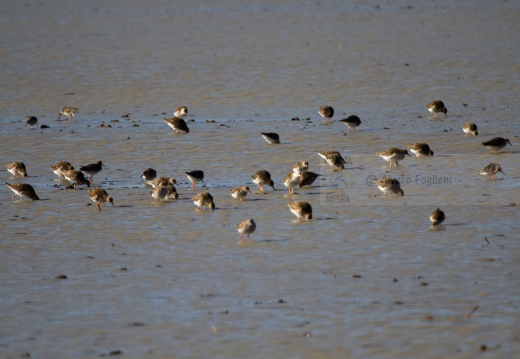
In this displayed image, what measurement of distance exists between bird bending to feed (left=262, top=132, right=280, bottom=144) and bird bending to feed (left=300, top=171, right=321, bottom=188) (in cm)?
448

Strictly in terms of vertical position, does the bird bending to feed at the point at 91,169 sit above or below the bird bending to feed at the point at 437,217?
above

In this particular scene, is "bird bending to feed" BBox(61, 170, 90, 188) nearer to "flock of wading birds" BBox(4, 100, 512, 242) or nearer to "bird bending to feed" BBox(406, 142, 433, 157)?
"flock of wading birds" BBox(4, 100, 512, 242)

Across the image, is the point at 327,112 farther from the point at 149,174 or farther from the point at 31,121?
the point at 31,121

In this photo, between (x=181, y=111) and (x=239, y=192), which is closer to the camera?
(x=239, y=192)

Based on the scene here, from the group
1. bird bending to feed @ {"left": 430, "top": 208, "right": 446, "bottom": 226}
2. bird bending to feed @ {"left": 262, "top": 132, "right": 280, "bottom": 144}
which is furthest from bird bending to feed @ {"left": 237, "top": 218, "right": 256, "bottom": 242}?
bird bending to feed @ {"left": 262, "top": 132, "right": 280, "bottom": 144}

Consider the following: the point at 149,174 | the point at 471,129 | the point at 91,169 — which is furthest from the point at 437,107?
the point at 91,169

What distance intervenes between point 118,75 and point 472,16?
27.9 meters

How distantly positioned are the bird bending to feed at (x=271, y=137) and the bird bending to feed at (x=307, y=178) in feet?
14.7

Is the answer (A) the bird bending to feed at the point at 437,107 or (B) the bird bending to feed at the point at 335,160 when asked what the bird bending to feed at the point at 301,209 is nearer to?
(B) the bird bending to feed at the point at 335,160

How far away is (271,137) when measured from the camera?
82.0 ft

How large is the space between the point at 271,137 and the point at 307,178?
492 cm

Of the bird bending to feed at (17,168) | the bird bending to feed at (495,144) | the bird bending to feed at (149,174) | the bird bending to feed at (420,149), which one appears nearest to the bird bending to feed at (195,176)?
the bird bending to feed at (149,174)

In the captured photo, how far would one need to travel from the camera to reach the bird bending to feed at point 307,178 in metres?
20.1

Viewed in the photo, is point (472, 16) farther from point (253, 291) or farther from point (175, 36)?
point (253, 291)
